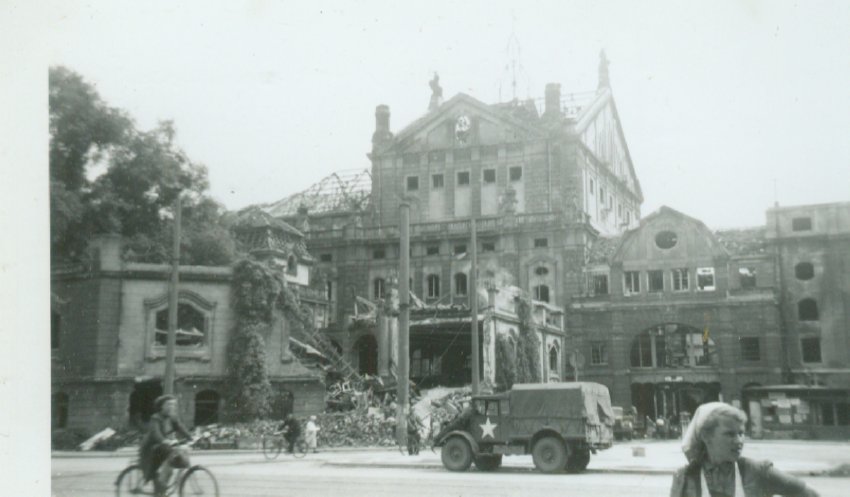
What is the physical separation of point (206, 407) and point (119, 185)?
763 cm

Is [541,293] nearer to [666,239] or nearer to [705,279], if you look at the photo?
[666,239]

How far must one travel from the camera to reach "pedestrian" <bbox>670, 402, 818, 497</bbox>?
4.74 metres

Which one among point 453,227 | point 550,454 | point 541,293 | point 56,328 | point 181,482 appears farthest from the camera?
point 453,227

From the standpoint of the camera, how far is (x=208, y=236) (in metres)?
30.6

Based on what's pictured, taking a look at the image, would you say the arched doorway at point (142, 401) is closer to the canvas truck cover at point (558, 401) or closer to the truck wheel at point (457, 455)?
the truck wheel at point (457, 455)

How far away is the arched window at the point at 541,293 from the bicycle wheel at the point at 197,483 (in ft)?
112

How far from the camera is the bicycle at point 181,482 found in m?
10.3

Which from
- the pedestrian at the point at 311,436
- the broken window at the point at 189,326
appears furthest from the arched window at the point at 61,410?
the pedestrian at the point at 311,436

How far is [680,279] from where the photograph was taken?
35344 millimetres

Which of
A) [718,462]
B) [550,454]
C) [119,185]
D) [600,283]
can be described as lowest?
[550,454]

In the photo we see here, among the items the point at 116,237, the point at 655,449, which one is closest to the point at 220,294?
the point at 116,237

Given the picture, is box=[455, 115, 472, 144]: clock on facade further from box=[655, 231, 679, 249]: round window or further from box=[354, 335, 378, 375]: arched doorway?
box=[655, 231, 679, 249]: round window

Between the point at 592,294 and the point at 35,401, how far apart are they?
30.1 m

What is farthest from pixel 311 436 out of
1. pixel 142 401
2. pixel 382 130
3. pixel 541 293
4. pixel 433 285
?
pixel 382 130
